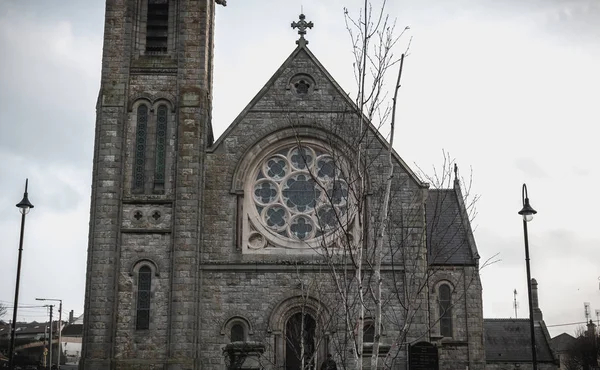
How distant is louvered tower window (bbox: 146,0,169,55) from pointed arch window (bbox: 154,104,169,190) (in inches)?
85.7

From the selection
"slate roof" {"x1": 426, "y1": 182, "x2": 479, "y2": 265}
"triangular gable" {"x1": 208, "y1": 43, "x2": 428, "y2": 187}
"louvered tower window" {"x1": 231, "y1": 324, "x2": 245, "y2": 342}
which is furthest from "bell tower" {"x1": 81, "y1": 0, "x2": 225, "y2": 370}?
"slate roof" {"x1": 426, "y1": 182, "x2": 479, "y2": 265}

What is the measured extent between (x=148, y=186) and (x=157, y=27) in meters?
5.64

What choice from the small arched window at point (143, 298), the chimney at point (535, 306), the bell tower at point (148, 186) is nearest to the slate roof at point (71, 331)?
the chimney at point (535, 306)

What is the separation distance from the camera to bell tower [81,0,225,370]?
81.1 ft

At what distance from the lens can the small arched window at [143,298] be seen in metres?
24.9

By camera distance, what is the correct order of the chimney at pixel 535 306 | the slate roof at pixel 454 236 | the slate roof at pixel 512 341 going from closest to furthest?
the slate roof at pixel 454 236 → the slate roof at pixel 512 341 → the chimney at pixel 535 306

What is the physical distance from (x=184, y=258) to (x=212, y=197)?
219cm

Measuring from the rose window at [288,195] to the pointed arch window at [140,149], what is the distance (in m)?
3.57

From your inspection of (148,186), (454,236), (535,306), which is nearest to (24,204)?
(148,186)

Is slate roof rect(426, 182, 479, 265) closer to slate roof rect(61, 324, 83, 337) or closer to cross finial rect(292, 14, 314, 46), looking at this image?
cross finial rect(292, 14, 314, 46)

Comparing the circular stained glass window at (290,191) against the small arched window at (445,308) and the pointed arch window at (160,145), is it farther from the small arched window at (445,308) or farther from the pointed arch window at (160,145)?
the small arched window at (445,308)

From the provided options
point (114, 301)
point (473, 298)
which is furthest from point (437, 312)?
point (114, 301)

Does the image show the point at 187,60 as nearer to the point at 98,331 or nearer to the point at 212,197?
the point at 212,197

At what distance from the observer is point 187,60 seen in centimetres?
2727
